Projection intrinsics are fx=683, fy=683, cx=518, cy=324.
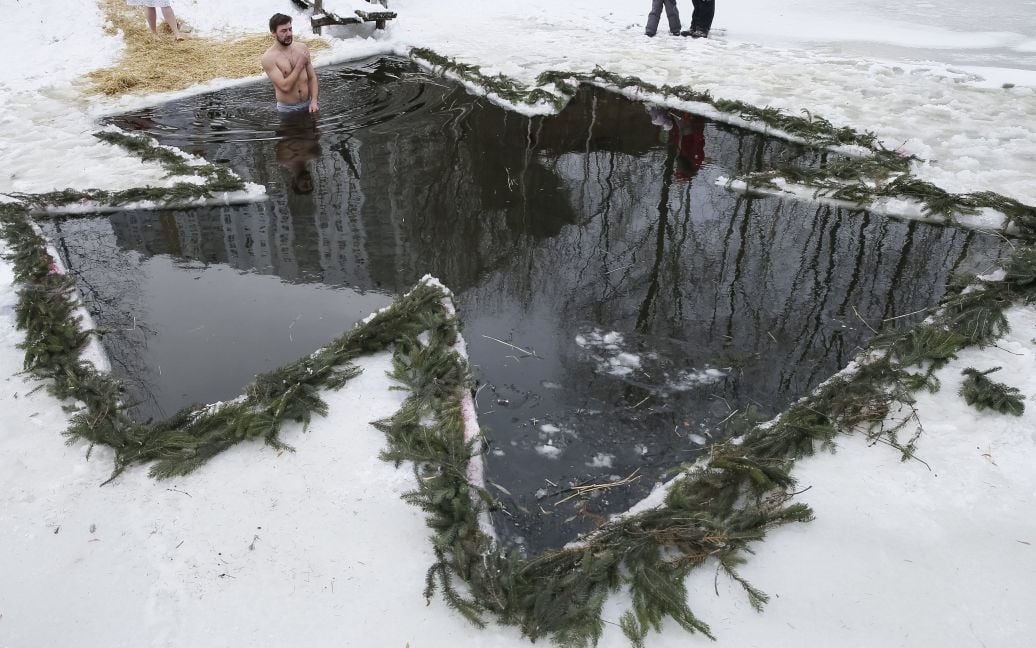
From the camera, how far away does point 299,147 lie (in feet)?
27.8

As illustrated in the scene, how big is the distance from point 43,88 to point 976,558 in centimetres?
1285

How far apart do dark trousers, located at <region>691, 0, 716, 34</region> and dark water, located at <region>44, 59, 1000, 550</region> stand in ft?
19.3

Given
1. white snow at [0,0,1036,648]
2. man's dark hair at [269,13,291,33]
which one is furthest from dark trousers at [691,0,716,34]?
white snow at [0,0,1036,648]

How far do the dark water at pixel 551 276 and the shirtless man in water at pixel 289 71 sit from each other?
2.87 feet

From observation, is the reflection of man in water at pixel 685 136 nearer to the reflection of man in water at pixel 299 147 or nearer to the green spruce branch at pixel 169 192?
the reflection of man in water at pixel 299 147

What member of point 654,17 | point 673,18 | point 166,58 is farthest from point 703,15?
point 166,58

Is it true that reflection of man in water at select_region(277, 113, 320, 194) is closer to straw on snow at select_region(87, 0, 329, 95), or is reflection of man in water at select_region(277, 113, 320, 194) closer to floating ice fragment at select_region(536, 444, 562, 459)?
straw on snow at select_region(87, 0, 329, 95)

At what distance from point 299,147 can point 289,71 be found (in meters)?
1.38

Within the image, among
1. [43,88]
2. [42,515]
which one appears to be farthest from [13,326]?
[43,88]

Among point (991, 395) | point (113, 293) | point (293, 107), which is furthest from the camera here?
point (293, 107)

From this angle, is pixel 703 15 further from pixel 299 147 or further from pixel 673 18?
pixel 299 147

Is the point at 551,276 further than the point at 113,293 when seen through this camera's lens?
Yes

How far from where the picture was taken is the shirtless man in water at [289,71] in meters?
8.70

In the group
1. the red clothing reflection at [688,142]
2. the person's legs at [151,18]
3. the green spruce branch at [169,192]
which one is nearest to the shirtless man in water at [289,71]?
the green spruce branch at [169,192]
